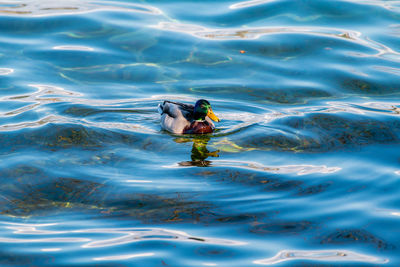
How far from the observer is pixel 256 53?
42.0ft

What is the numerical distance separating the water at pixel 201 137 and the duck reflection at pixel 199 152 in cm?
3

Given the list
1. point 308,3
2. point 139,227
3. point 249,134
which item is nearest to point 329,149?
point 249,134

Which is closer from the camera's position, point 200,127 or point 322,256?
point 322,256

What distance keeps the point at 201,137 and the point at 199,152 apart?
34.0 inches

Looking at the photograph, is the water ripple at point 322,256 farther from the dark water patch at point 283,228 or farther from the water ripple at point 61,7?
the water ripple at point 61,7

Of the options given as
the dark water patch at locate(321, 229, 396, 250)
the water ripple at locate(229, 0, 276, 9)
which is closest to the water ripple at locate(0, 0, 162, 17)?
the water ripple at locate(229, 0, 276, 9)

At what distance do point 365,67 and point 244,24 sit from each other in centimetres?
364

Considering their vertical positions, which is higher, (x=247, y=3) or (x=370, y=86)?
(x=247, y=3)

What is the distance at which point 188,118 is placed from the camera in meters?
9.76

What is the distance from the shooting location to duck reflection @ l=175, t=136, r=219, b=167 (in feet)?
26.3

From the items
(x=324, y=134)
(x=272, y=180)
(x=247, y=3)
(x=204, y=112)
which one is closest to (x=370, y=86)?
(x=324, y=134)

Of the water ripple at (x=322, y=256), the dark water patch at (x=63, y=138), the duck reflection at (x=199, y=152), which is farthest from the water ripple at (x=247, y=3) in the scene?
the water ripple at (x=322, y=256)

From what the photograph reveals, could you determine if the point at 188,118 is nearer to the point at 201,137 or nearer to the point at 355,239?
the point at 201,137

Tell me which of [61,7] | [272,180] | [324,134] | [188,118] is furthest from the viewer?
[61,7]
